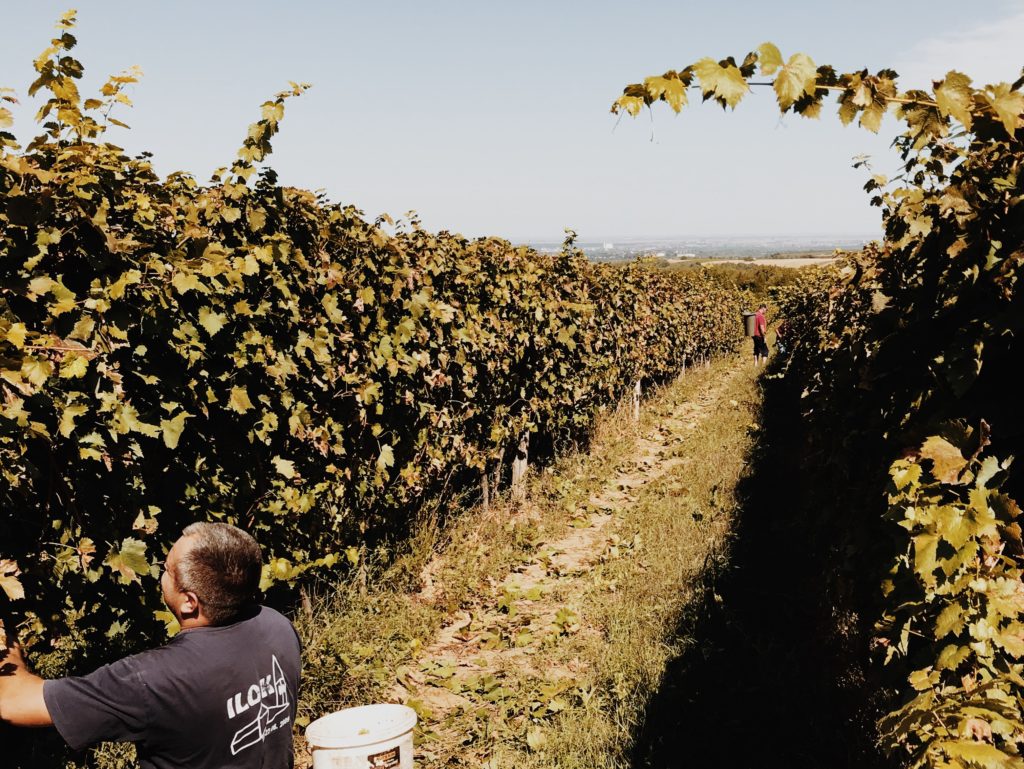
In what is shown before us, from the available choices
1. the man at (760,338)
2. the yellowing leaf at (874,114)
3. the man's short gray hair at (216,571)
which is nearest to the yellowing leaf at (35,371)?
the man's short gray hair at (216,571)

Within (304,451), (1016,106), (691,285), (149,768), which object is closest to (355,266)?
(304,451)

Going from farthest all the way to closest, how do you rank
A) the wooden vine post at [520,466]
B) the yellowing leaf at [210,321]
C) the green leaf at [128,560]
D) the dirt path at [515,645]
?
the wooden vine post at [520,466] → the dirt path at [515,645] → the yellowing leaf at [210,321] → the green leaf at [128,560]

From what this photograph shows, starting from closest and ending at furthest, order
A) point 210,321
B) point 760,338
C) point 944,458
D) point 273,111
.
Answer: point 944,458, point 210,321, point 273,111, point 760,338

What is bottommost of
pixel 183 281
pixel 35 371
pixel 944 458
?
pixel 944 458

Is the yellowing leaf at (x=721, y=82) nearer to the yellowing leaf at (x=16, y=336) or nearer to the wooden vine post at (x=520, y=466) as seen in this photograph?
the yellowing leaf at (x=16, y=336)

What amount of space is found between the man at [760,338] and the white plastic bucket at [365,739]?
23.6 m

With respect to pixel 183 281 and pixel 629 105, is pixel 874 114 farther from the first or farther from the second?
pixel 183 281

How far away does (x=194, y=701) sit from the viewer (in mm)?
2348

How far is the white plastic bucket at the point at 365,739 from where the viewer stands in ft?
9.03

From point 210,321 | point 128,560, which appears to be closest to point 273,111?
point 210,321

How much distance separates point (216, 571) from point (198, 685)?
1.24 ft

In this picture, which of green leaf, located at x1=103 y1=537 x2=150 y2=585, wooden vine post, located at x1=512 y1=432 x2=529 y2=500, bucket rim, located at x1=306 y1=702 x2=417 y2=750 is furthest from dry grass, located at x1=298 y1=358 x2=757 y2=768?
green leaf, located at x1=103 y1=537 x2=150 y2=585

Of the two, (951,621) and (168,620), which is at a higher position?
(951,621)

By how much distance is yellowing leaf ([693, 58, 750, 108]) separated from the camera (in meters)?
2.15
